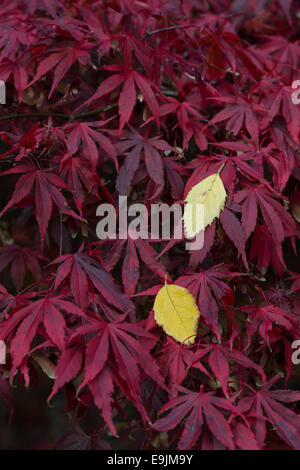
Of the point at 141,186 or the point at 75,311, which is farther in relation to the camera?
the point at 141,186

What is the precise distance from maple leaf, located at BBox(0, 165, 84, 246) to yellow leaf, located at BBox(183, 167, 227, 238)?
198mm

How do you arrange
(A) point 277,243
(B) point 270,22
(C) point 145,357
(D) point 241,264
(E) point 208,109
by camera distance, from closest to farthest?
1. (C) point 145,357
2. (A) point 277,243
3. (D) point 241,264
4. (E) point 208,109
5. (B) point 270,22

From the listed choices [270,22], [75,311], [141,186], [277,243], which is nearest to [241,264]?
[277,243]

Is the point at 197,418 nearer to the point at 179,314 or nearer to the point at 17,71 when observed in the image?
the point at 179,314

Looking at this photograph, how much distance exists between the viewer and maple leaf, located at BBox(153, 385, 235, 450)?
2.28ft

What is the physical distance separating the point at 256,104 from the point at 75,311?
0.61 m

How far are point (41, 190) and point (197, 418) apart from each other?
0.49 meters

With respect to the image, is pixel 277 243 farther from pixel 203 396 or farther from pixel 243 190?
pixel 203 396

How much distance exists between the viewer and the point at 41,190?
0.88 metres

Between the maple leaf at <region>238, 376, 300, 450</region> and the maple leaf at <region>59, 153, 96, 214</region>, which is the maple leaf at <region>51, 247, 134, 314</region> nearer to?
the maple leaf at <region>59, 153, 96, 214</region>

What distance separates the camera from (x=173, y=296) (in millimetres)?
828

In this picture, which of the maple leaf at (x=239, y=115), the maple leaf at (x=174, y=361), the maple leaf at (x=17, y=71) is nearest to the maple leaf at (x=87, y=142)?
the maple leaf at (x=17, y=71)

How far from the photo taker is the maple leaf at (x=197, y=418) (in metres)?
0.69

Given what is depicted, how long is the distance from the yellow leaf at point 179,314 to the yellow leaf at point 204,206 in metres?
0.11
